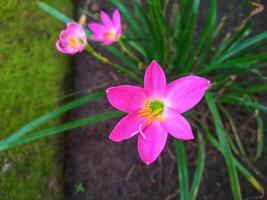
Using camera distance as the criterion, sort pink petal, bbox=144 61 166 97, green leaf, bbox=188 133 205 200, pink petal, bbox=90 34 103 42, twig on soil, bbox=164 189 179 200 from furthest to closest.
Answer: twig on soil, bbox=164 189 179 200
pink petal, bbox=90 34 103 42
green leaf, bbox=188 133 205 200
pink petal, bbox=144 61 166 97

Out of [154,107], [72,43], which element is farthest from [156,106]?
[72,43]

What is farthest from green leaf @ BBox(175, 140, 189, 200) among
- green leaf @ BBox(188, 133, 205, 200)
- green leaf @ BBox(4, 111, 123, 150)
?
green leaf @ BBox(4, 111, 123, 150)

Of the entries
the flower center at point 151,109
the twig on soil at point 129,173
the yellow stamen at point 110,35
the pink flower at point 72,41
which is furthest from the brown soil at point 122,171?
the flower center at point 151,109

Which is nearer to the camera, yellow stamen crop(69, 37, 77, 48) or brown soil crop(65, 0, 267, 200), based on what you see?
yellow stamen crop(69, 37, 77, 48)

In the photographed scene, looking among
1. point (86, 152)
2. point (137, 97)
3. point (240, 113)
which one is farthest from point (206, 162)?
point (137, 97)

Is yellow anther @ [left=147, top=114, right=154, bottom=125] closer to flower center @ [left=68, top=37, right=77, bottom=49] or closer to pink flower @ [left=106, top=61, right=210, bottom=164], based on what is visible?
pink flower @ [left=106, top=61, right=210, bottom=164]

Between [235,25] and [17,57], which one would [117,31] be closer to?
[17,57]

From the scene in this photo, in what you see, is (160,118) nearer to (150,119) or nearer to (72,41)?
(150,119)
